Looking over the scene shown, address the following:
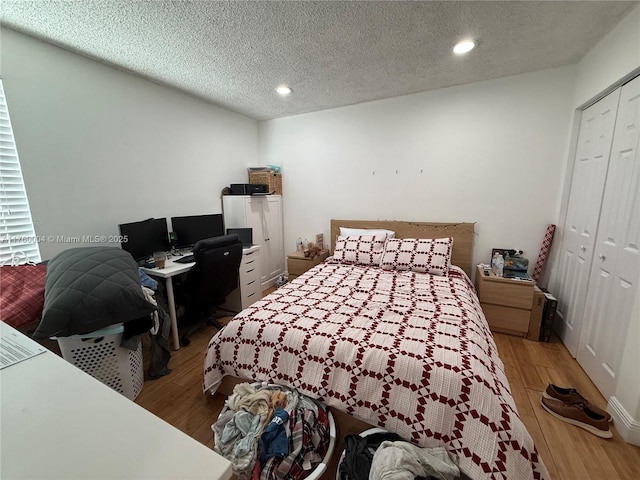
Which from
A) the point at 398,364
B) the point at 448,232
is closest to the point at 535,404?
the point at 398,364

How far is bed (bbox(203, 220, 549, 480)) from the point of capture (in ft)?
3.47

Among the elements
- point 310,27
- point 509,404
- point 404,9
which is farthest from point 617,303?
point 310,27

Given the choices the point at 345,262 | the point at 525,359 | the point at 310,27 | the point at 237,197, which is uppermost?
the point at 310,27

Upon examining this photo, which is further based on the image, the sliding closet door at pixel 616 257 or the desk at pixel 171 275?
the desk at pixel 171 275

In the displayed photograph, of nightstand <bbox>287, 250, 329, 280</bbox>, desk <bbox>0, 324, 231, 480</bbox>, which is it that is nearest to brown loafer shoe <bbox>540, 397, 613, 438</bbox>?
desk <bbox>0, 324, 231, 480</bbox>

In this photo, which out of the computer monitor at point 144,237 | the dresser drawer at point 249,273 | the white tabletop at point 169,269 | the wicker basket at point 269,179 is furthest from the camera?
the wicker basket at point 269,179

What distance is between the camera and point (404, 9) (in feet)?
5.12

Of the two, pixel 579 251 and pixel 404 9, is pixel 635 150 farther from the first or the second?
pixel 404 9

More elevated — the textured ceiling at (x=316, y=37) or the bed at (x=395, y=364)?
the textured ceiling at (x=316, y=37)

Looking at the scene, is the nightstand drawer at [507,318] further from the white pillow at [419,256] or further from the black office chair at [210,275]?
the black office chair at [210,275]

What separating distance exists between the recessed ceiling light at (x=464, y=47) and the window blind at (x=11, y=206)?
10.5 feet

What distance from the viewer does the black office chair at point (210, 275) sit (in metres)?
2.13

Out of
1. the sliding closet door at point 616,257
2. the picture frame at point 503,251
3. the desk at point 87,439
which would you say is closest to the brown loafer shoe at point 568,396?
the sliding closet door at point 616,257

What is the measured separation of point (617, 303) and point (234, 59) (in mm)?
3204
